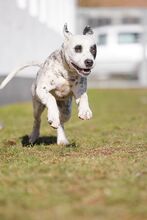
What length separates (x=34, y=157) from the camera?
266 inches

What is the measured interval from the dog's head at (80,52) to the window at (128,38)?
27.9m

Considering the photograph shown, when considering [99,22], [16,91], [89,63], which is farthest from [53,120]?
[99,22]

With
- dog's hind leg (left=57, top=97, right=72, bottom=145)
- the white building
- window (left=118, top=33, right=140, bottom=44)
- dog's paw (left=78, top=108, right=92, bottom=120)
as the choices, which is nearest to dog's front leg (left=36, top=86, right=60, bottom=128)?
dog's paw (left=78, top=108, right=92, bottom=120)

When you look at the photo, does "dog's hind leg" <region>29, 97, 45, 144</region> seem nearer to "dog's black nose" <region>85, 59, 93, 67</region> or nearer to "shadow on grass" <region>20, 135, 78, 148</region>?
"shadow on grass" <region>20, 135, 78, 148</region>

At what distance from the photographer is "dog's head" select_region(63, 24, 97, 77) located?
283 inches

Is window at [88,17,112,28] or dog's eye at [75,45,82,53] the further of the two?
window at [88,17,112,28]

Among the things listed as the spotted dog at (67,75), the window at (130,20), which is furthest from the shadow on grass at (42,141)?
the window at (130,20)

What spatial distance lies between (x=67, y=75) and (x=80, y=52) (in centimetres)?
40

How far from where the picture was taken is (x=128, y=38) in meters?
35.4

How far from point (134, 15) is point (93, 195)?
35.9 m

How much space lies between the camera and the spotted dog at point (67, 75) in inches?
286

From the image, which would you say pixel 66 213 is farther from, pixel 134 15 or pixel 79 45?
pixel 134 15

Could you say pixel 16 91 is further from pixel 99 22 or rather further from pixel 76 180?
pixel 99 22

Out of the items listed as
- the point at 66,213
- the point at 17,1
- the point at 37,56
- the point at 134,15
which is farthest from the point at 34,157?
the point at 134,15
